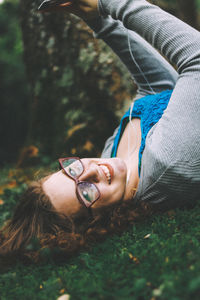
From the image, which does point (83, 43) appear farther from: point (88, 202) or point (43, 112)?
point (88, 202)

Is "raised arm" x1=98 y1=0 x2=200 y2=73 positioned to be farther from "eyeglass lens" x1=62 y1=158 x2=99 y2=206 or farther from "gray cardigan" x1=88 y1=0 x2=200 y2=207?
"eyeglass lens" x1=62 y1=158 x2=99 y2=206

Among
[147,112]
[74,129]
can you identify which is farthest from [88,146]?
[147,112]

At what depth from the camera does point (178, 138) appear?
2.00m

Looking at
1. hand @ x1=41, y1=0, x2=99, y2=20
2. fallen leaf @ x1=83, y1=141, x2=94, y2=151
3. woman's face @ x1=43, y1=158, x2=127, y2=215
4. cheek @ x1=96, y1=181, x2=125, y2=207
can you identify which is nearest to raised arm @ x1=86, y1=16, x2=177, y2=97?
hand @ x1=41, y1=0, x2=99, y2=20

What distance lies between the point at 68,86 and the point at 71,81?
0.09 metres

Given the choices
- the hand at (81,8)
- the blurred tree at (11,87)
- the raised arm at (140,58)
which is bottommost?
the blurred tree at (11,87)

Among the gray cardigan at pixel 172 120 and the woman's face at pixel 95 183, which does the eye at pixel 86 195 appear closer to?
the woman's face at pixel 95 183

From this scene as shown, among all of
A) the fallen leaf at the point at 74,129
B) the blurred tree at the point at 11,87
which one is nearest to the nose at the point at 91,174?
Answer: the fallen leaf at the point at 74,129

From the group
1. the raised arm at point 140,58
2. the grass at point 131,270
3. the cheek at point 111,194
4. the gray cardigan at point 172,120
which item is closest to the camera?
the grass at point 131,270

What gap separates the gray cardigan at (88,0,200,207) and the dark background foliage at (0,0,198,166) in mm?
1809

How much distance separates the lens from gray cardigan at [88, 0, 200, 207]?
2.00 m

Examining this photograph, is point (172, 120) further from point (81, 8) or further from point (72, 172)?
point (81, 8)

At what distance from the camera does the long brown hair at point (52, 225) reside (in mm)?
2104

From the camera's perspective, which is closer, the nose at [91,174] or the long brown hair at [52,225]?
the long brown hair at [52,225]
